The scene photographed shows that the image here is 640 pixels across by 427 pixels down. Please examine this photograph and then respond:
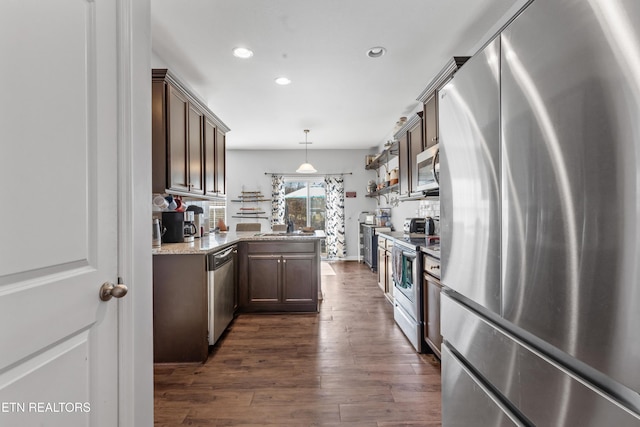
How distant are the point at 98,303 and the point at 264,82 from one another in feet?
10.2

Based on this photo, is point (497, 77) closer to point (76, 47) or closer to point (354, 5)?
point (76, 47)

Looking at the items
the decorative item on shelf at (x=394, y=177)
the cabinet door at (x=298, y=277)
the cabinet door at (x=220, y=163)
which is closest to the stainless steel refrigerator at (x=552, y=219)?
the cabinet door at (x=298, y=277)

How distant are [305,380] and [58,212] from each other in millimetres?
1900

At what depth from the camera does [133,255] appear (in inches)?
45.7

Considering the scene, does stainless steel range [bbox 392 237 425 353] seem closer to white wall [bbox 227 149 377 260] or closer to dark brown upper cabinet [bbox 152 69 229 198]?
dark brown upper cabinet [bbox 152 69 229 198]

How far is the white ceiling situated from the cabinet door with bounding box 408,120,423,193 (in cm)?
59

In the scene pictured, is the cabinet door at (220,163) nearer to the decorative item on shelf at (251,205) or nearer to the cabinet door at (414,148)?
the cabinet door at (414,148)

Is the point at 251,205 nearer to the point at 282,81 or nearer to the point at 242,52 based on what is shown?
the point at 282,81

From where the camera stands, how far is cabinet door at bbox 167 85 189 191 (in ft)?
8.45

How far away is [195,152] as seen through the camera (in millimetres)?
3121

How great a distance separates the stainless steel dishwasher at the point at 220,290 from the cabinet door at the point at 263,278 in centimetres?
25

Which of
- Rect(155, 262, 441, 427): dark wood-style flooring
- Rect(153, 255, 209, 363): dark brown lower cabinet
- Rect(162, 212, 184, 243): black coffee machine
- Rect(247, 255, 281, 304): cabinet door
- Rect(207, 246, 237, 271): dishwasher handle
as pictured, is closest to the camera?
Rect(155, 262, 441, 427): dark wood-style flooring

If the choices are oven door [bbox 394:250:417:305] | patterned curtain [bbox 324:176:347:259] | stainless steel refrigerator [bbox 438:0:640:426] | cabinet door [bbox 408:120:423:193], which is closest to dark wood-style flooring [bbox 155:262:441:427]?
oven door [bbox 394:250:417:305]

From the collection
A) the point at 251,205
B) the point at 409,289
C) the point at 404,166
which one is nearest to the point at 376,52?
the point at 404,166
